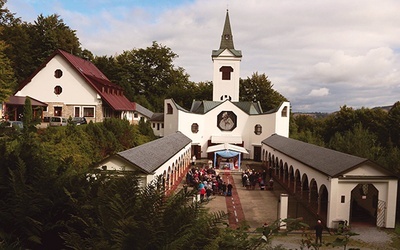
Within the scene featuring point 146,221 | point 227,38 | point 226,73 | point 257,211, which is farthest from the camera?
point 227,38

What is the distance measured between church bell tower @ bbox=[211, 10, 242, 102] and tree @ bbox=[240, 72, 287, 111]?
1243 centimetres

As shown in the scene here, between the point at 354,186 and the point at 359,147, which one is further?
the point at 359,147

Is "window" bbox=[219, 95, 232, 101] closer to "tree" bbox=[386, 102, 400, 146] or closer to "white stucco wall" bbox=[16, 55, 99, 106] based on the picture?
"white stucco wall" bbox=[16, 55, 99, 106]

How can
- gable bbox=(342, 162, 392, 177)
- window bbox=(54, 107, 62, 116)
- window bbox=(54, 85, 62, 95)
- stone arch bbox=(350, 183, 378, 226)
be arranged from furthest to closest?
window bbox=(54, 107, 62, 116) → window bbox=(54, 85, 62, 95) → stone arch bbox=(350, 183, 378, 226) → gable bbox=(342, 162, 392, 177)

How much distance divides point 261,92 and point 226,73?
13.7 m

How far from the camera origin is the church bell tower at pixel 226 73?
44.6m

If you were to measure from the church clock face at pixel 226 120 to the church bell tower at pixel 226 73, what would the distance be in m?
4.56

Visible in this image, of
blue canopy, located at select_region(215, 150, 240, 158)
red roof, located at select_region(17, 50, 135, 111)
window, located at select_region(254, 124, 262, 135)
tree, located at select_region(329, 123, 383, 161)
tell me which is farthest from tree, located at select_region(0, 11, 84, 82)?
tree, located at select_region(329, 123, 383, 161)

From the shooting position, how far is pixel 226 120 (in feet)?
135

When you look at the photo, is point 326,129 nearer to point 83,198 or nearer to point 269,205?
point 269,205

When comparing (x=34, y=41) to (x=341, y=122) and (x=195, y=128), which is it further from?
(x=341, y=122)

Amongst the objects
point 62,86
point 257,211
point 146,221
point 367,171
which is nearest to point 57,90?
point 62,86

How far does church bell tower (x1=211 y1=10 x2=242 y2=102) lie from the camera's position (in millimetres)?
44594

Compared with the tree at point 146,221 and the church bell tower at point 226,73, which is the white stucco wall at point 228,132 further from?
the tree at point 146,221
